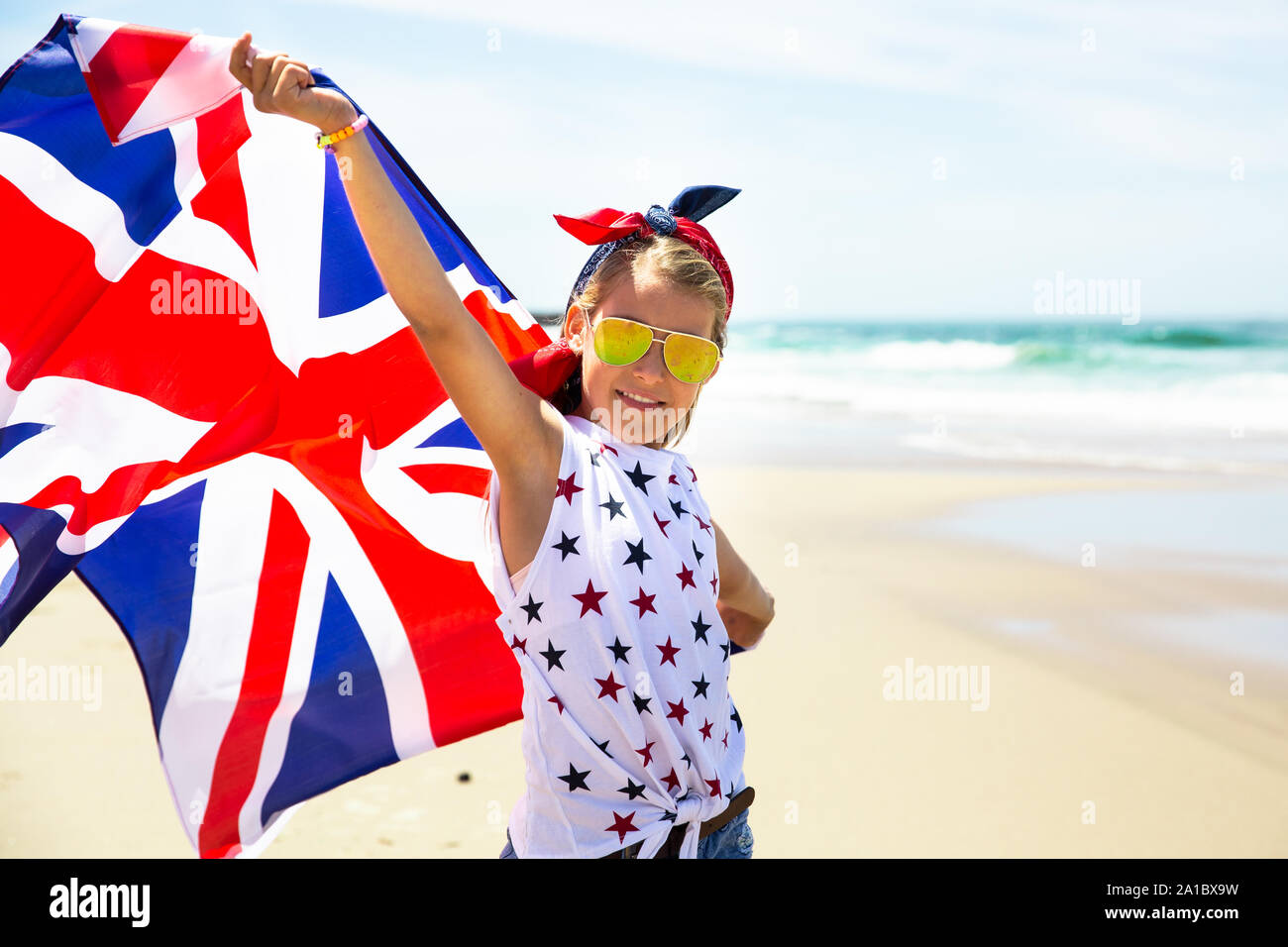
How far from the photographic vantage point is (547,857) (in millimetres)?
1915

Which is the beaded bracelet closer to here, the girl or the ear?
the girl

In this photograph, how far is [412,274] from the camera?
174 cm

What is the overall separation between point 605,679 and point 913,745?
353 cm

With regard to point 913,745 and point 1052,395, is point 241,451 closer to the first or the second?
point 913,745

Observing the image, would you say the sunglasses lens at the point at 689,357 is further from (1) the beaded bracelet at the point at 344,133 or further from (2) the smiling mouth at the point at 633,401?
(1) the beaded bracelet at the point at 344,133

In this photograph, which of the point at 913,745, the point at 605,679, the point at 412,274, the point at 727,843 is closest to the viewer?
the point at 412,274

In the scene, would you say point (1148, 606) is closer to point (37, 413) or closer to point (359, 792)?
point (359, 792)

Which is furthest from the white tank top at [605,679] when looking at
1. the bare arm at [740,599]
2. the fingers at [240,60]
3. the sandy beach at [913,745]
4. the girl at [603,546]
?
the sandy beach at [913,745]

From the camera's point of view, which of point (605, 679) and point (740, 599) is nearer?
point (605, 679)

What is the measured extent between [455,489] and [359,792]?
208cm

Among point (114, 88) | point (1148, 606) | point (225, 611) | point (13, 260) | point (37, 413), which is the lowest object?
point (1148, 606)

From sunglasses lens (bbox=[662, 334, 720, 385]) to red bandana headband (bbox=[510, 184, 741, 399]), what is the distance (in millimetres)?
202

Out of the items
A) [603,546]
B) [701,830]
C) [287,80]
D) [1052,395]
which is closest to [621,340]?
[603,546]

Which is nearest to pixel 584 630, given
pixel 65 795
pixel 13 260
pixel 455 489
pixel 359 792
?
pixel 455 489
